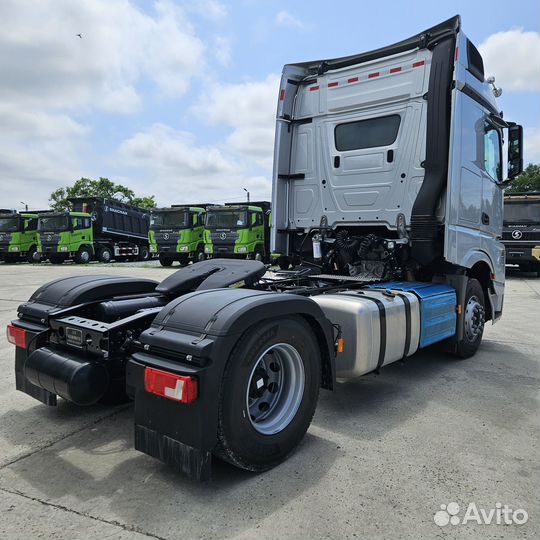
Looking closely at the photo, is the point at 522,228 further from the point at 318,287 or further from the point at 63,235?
the point at 63,235

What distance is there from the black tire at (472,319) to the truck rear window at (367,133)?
187cm

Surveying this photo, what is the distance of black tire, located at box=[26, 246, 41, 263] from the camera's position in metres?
26.0

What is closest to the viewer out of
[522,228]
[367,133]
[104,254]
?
[367,133]

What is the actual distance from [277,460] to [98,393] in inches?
46.0

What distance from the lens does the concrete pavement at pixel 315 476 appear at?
214 cm

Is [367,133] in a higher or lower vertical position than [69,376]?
higher

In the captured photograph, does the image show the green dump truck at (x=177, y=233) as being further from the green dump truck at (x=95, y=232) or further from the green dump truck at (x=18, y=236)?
the green dump truck at (x=18, y=236)

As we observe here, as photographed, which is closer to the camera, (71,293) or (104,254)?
(71,293)

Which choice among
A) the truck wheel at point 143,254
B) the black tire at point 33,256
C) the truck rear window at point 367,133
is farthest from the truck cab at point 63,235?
the truck rear window at point 367,133

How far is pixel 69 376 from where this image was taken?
2754mm

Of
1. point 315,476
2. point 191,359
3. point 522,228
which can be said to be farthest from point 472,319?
point 522,228

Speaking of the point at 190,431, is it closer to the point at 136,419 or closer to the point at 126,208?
the point at 136,419

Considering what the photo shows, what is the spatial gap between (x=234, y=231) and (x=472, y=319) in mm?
15097

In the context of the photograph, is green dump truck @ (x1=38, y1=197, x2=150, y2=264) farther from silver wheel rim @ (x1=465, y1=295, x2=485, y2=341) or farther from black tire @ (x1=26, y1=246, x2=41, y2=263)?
silver wheel rim @ (x1=465, y1=295, x2=485, y2=341)
